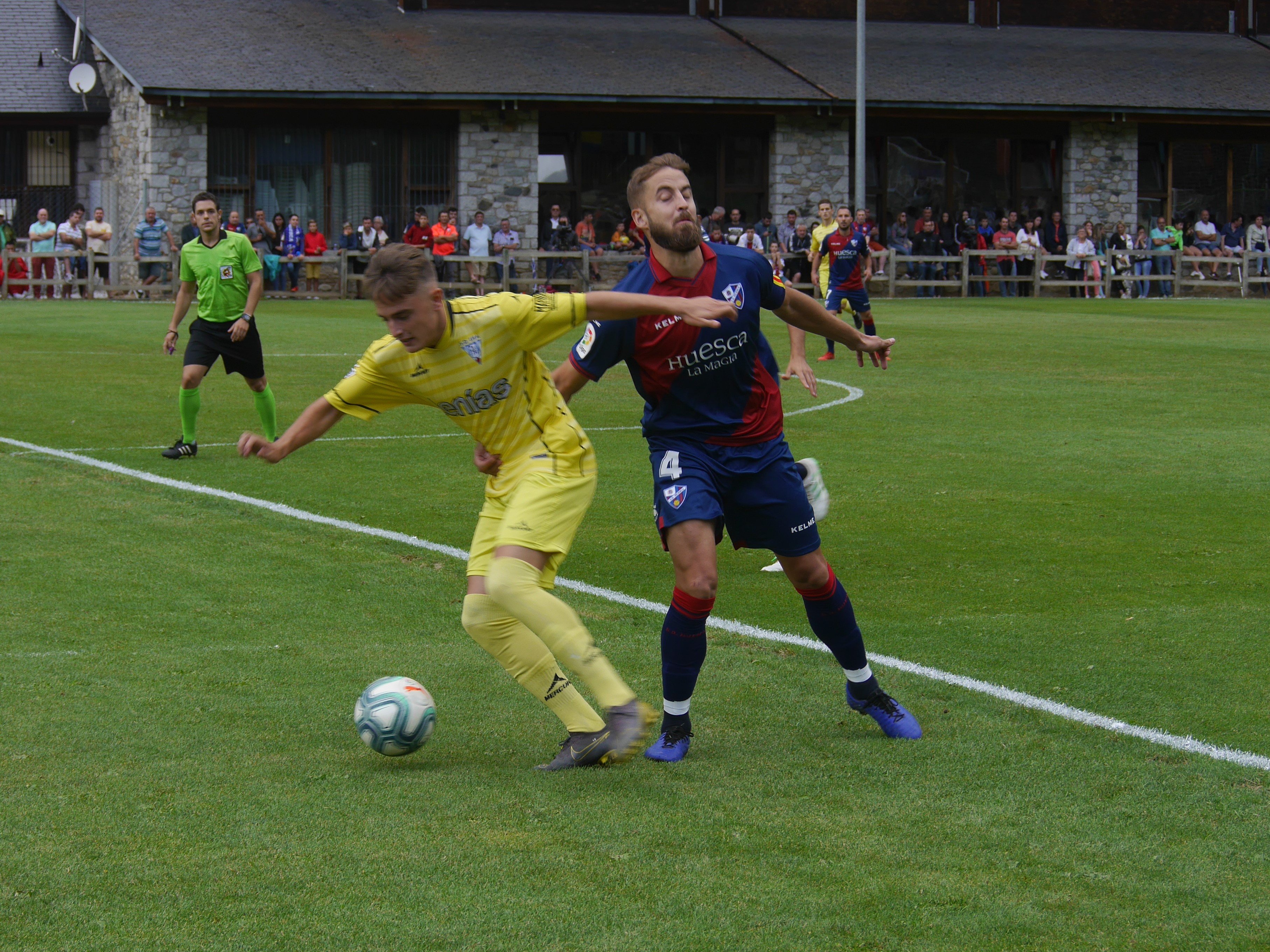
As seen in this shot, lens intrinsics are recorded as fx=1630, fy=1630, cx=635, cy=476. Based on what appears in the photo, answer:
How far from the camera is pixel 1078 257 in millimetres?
39094

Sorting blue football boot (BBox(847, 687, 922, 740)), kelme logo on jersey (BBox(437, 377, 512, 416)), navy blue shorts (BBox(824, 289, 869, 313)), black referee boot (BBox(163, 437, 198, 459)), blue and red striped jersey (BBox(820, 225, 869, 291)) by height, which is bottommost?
blue football boot (BBox(847, 687, 922, 740))

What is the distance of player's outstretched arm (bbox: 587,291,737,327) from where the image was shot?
17.1 feet

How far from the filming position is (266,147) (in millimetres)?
38062

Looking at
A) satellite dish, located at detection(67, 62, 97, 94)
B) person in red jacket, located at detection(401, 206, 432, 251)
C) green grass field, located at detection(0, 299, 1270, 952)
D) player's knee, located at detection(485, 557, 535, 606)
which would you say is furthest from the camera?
satellite dish, located at detection(67, 62, 97, 94)

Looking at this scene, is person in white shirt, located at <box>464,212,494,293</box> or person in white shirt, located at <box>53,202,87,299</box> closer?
person in white shirt, located at <box>53,202,87,299</box>

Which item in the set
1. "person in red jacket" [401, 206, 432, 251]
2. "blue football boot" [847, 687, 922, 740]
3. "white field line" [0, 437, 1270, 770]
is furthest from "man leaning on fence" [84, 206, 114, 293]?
"blue football boot" [847, 687, 922, 740]

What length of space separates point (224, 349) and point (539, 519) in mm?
8452

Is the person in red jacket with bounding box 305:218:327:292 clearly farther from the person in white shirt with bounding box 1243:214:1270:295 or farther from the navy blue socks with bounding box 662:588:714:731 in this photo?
the navy blue socks with bounding box 662:588:714:731

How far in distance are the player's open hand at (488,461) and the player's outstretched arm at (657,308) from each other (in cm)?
62

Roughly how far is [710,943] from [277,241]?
111 feet

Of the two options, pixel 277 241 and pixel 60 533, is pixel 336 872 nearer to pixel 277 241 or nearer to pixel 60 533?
pixel 60 533

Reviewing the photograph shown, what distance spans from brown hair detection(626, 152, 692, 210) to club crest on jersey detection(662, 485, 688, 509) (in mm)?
978

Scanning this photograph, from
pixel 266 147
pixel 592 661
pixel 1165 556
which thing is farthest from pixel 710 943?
pixel 266 147

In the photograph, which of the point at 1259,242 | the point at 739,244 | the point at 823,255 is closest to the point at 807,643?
the point at 823,255
